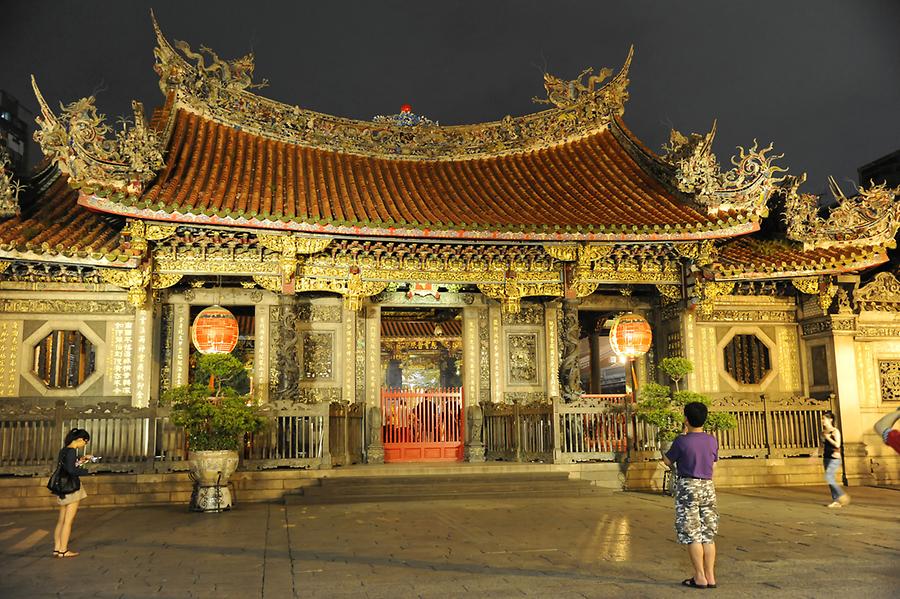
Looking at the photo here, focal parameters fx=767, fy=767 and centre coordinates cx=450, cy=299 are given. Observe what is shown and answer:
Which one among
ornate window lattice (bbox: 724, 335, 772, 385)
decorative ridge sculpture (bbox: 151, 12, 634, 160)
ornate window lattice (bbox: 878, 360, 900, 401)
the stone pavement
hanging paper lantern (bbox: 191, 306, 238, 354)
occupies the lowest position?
the stone pavement

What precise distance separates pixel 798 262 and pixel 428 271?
22.2 ft

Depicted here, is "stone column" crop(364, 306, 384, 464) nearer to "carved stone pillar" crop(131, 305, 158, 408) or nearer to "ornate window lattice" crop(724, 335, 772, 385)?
"carved stone pillar" crop(131, 305, 158, 408)

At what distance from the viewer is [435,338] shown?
20531mm

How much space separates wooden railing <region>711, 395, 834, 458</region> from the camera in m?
13.4

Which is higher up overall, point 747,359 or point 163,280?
point 163,280

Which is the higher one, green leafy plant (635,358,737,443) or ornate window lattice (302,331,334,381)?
ornate window lattice (302,331,334,381)

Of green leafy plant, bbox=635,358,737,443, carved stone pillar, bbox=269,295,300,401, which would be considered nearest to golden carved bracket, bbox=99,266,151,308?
carved stone pillar, bbox=269,295,300,401

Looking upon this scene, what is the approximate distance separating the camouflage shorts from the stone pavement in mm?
393

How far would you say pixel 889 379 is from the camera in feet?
47.7

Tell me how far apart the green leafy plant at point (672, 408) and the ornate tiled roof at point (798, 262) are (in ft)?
9.27

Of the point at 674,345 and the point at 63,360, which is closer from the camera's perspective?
the point at 63,360

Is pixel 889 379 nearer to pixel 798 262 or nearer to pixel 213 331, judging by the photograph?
pixel 798 262

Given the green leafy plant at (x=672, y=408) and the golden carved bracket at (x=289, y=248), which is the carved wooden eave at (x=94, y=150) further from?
the green leafy plant at (x=672, y=408)

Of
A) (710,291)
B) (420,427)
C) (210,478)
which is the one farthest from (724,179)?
(210,478)
